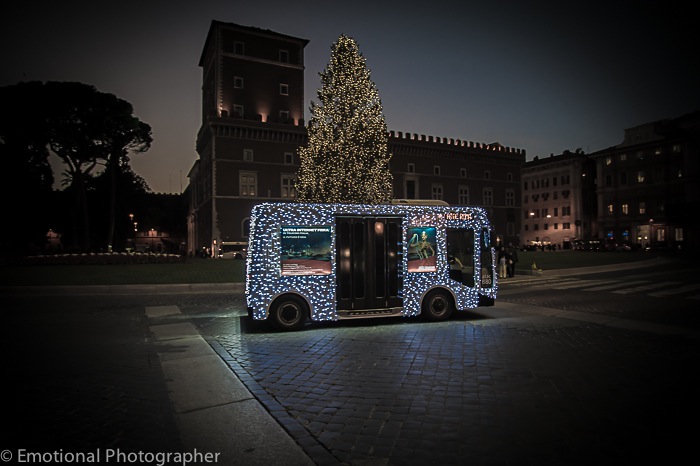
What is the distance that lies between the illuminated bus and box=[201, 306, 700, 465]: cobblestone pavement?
1.07 meters

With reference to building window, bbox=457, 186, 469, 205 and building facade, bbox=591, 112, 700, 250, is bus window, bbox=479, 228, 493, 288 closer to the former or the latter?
building facade, bbox=591, 112, 700, 250

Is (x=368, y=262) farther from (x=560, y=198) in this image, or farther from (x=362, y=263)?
(x=560, y=198)

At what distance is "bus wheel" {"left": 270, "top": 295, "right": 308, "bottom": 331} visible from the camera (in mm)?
10438

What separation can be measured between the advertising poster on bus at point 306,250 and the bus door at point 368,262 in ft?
1.01

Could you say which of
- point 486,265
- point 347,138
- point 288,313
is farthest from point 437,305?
point 347,138

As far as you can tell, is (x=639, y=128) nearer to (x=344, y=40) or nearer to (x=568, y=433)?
(x=344, y=40)

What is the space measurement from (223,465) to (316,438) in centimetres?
92

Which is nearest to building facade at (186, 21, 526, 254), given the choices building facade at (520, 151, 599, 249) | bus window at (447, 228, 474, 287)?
building facade at (520, 151, 599, 249)

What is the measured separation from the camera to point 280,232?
10.5m

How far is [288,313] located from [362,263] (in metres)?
2.03

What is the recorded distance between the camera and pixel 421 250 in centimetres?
1151

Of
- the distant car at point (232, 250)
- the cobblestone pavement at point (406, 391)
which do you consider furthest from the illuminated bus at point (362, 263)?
the distant car at point (232, 250)

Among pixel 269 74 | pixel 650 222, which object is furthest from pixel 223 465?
pixel 650 222

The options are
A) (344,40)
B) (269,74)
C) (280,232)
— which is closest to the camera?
(280,232)
